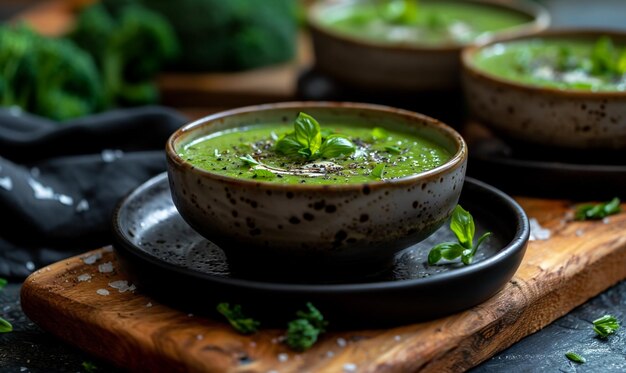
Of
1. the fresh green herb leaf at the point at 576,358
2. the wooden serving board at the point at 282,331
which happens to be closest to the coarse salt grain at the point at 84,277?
the wooden serving board at the point at 282,331

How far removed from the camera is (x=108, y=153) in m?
2.34

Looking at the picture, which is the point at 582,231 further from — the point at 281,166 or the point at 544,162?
the point at 281,166

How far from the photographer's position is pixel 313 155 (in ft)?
5.46

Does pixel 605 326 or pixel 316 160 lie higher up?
pixel 316 160

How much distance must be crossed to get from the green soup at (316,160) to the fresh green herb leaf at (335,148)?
0.01 m

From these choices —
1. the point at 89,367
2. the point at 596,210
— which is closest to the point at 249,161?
the point at 89,367

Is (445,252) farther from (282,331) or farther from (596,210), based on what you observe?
(596,210)

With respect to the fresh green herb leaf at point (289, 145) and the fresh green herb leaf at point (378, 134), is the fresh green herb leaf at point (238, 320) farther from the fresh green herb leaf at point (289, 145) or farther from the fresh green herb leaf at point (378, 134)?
the fresh green herb leaf at point (378, 134)

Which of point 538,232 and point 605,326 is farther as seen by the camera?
point 538,232

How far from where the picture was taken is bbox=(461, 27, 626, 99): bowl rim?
2125 mm

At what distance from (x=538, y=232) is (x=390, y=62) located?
2.98ft

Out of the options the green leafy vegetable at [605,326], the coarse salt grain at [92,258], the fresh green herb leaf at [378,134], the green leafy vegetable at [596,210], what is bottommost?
the green leafy vegetable at [605,326]

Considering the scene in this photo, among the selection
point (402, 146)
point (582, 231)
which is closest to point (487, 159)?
point (582, 231)

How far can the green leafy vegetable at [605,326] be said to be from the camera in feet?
5.56
